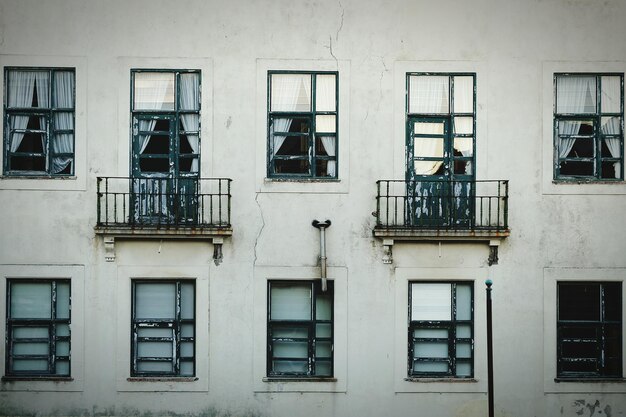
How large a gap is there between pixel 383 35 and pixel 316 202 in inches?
132

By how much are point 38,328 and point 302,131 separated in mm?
6153

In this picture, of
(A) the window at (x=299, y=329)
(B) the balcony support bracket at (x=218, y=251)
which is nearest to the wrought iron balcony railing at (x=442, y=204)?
(A) the window at (x=299, y=329)

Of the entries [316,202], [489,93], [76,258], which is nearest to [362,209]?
[316,202]

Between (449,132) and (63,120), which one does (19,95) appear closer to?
(63,120)

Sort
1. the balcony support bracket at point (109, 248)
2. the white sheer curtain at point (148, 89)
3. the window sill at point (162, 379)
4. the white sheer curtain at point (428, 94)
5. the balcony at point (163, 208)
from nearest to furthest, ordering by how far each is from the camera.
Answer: the balcony at point (163, 208)
the balcony support bracket at point (109, 248)
the window sill at point (162, 379)
the white sheer curtain at point (148, 89)
the white sheer curtain at point (428, 94)

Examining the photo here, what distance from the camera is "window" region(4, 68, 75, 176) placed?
46.5ft

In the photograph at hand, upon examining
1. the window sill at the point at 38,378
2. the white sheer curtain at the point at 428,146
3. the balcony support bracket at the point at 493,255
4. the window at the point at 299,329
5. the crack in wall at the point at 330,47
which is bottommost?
the window sill at the point at 38,378

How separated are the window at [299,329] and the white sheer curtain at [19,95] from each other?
18.0 feet

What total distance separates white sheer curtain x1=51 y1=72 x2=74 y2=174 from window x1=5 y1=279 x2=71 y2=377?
2242 mm

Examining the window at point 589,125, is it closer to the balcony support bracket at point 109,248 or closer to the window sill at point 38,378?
the balcony support bracket at point 109,248

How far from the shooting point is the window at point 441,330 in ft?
46.7

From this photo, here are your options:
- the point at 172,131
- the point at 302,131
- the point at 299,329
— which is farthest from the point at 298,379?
the point at 172,131

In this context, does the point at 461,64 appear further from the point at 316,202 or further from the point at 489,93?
the point at 316,202

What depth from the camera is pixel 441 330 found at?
14.3 m
